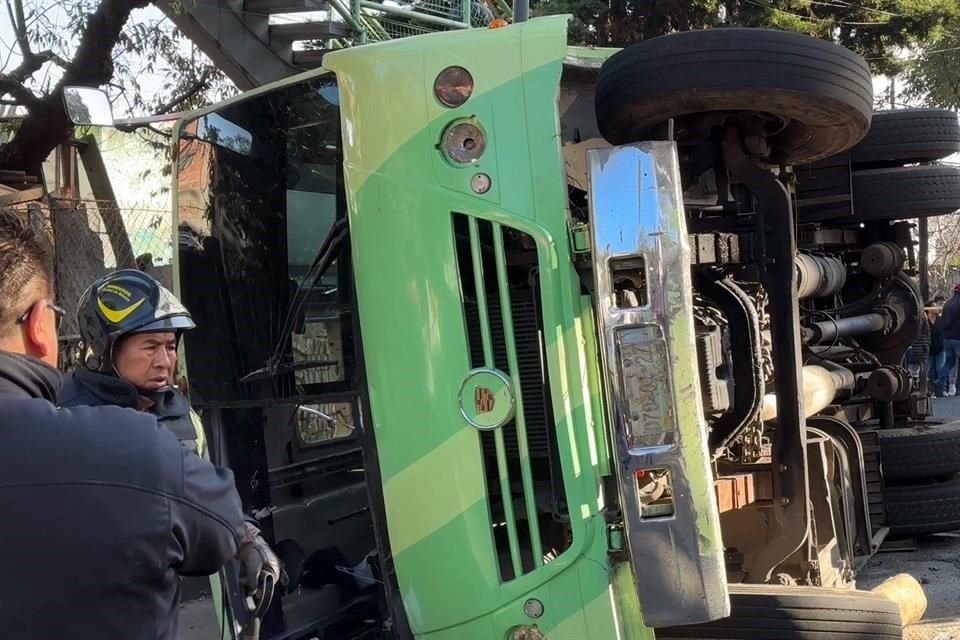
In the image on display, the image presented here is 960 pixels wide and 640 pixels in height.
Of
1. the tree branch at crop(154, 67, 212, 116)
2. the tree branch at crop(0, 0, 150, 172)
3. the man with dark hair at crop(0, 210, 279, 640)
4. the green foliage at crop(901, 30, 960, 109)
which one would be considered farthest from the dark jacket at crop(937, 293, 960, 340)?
the man with dark hair at crop(0, 210, 279, 640)

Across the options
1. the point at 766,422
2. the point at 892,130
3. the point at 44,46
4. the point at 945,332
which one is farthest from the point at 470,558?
the point at 945,332

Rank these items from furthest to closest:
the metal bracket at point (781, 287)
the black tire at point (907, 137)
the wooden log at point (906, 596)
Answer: the black tire at point (907, 137)
the wooden log at point (906, 596)
the metal bracket at point (781, 287)

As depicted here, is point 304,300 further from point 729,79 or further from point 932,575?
point 932,575

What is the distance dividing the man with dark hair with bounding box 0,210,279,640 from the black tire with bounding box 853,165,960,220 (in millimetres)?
4435

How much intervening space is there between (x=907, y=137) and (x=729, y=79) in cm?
277

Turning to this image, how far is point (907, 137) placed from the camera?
16.9 ft

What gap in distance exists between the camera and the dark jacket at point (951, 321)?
12992 mm

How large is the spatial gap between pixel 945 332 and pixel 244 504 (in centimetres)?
1194

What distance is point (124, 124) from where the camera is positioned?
Answer: 3717mm

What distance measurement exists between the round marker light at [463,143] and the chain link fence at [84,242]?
4496 mm

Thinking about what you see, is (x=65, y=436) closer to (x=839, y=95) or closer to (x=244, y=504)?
(x=244, y=504)

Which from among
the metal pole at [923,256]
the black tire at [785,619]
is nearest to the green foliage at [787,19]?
the metal pole at [923,256]

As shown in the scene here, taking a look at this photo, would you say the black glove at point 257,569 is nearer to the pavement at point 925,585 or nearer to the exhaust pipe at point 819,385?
the pavement at point 925,585

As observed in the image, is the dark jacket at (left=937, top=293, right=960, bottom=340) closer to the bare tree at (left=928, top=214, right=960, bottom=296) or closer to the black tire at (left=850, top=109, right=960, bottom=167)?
the black tire at (left=850, top=109, right=960, bottom=167)
